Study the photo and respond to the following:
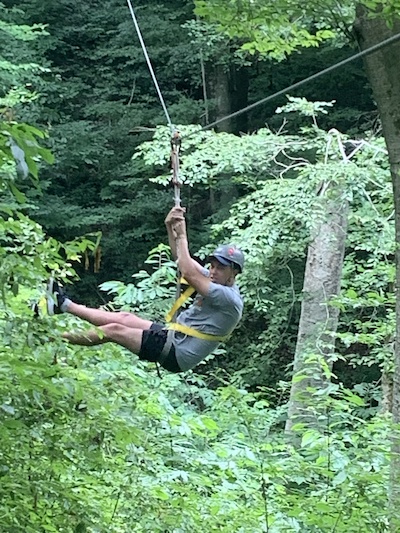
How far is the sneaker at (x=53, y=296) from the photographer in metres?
1.92

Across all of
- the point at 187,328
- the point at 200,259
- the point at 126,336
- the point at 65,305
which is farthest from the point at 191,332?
the point at 200,259

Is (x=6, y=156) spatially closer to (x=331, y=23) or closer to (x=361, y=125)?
(x=331, y=23)

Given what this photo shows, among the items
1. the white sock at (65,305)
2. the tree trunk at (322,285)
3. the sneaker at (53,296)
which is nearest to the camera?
the sneaker at (53,296)

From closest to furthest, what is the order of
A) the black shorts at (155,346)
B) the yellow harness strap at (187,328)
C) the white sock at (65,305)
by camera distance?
the white sock at (65,305), the yellow harness strap at (187,328), the black shorts at (155,346)

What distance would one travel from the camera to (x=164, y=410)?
3.99 m

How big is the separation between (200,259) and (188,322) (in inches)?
185

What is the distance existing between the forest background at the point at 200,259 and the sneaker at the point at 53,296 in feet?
0.20

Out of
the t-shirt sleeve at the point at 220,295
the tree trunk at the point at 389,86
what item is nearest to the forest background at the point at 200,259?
the tree trunk at the point at 389,86

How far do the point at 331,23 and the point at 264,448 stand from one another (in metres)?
2.05

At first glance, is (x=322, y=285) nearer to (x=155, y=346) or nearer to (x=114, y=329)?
(x=155, y=346)

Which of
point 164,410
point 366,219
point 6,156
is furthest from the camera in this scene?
point 366,219

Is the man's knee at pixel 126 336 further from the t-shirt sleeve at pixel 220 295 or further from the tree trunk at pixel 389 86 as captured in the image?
the tree trunk at pixel 389 86

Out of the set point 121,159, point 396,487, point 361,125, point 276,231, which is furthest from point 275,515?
point 121,159

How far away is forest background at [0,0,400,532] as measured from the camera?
211cm
